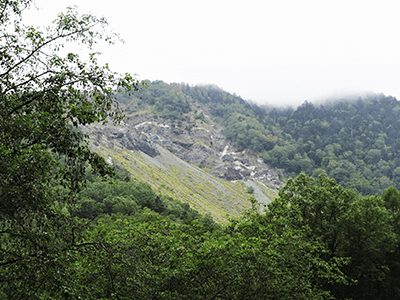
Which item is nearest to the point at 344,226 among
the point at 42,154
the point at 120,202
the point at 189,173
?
the point at 42,154

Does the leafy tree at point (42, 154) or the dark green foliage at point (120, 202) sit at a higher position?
the leafy tree at point (42, 154)

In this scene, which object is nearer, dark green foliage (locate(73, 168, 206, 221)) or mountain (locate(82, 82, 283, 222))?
dark green foliage (locate(73, 168, 206, 221))

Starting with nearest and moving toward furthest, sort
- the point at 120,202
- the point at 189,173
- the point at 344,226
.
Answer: the point at 344,226 → the point at 120,202 → the point at 189,173

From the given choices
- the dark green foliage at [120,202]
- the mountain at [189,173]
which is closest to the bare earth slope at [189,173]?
the mountain at [189,173]

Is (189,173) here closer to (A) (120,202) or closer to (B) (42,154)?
(A) (120,202)

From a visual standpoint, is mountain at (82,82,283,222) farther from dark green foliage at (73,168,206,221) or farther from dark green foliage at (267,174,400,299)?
dark green foliage at (267,174,400,299)

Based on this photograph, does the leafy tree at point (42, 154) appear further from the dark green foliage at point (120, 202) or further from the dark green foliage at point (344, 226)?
the dark green foliage at point (120, 202)

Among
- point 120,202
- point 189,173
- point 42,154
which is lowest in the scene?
point 120,202

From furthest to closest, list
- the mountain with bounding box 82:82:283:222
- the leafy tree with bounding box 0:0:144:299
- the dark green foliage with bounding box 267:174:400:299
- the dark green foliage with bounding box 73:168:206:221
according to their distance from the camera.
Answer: the mountain with bounding box 82:82:283:222
the dark green foliage with bounding box 73:168:206:221
the dark green foliage with bounding box 267:174:400:299
the leafy tree with bounding box 0:0:144:299

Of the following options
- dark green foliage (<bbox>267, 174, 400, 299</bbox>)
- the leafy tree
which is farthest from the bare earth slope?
the leafy tree

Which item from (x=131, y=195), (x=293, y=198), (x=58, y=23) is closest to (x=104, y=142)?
(x=131, y=195)

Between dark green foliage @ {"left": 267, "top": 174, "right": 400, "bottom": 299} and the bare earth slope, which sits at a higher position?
dark green foliage @ {"left": 267, "top": 174, "right": 400, "bottom": 299}

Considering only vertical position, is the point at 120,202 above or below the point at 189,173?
below

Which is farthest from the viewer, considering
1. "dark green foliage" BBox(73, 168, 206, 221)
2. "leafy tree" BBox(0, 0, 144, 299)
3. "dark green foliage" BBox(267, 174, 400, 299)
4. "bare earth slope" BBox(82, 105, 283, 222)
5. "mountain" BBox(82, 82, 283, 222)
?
"bare earth slope" BBox(82, 105, 283, 222)
